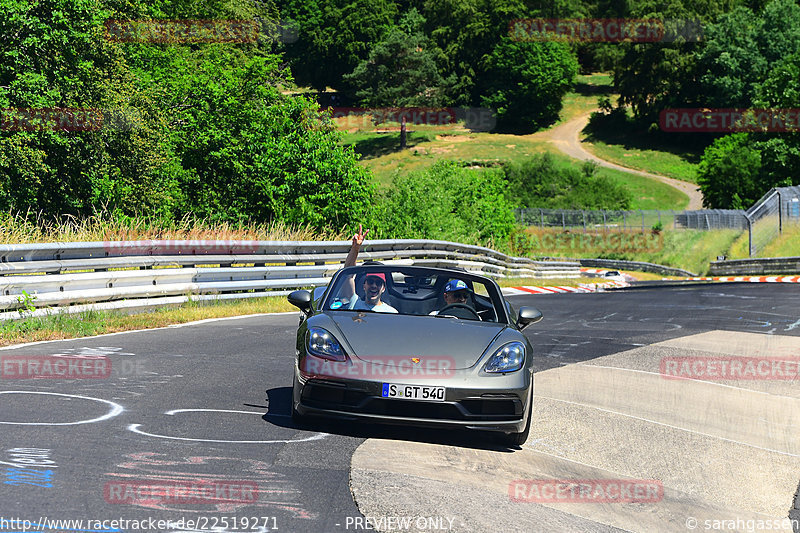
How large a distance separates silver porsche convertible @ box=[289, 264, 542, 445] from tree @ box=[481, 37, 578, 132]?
11379 cm

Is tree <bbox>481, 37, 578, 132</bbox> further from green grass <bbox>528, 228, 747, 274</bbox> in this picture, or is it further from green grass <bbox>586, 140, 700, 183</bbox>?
green grass <bbox>528, 228, 747, 274</bbox>

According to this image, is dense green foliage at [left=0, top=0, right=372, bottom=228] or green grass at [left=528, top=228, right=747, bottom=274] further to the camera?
green grass at [left=528, top=228, right=747, bottom=274]

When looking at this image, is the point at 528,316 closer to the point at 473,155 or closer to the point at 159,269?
the point at 159,269

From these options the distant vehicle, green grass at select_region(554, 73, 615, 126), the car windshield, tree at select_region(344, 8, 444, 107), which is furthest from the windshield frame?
green grass at select_region(554, 73, 615, 126)

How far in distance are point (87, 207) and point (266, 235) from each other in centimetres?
572

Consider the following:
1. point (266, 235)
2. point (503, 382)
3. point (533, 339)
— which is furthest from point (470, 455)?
point (266, 235)

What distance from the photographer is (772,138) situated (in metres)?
64.8

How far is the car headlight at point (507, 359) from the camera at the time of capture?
6.77 m

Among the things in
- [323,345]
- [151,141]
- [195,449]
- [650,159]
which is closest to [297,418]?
[323,345]

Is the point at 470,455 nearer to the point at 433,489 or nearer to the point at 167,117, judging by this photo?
the point at 433,489

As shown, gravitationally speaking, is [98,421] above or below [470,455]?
above

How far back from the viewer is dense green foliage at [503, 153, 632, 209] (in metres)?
82.4

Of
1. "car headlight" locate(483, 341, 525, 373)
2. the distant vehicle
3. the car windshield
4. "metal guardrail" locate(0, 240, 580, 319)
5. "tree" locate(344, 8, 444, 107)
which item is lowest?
the distant vehicle

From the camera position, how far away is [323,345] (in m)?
6.82
